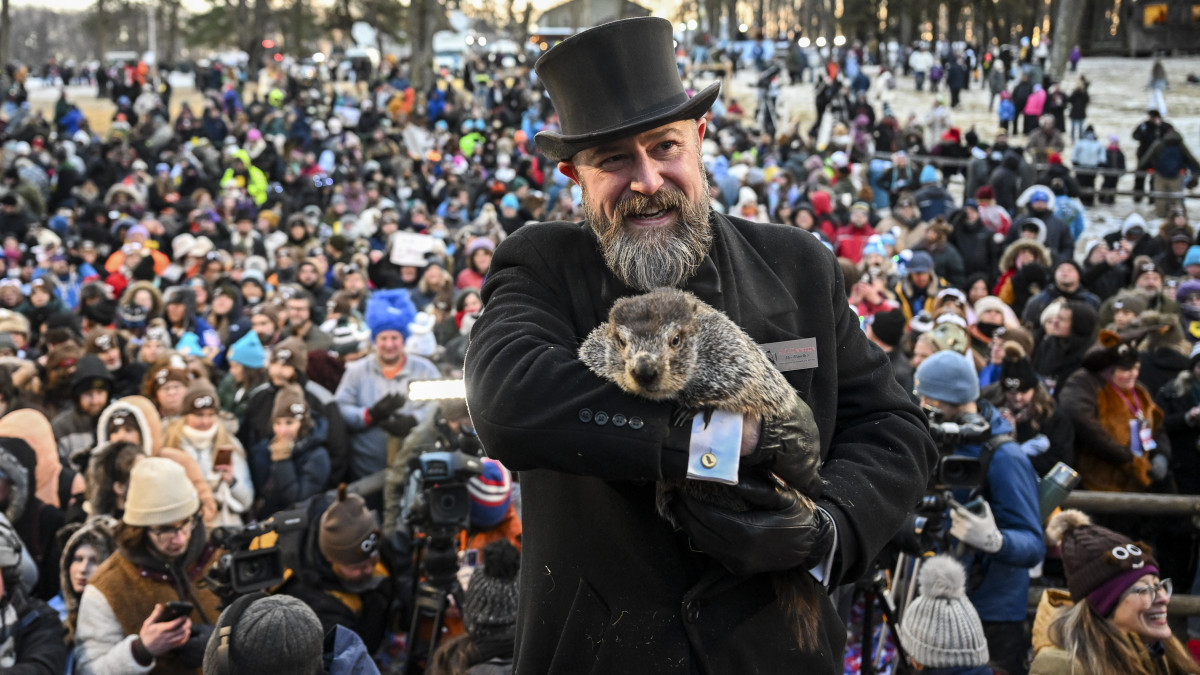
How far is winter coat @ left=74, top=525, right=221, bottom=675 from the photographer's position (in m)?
4.27

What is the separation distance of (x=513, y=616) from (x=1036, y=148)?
20371 mm

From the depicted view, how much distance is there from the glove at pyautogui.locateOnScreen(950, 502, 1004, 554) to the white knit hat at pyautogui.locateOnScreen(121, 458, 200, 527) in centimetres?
350

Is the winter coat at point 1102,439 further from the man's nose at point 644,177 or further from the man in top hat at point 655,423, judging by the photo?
the man's nose at point 644,177

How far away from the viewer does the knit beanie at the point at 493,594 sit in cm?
405

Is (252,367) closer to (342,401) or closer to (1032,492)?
(342,401)

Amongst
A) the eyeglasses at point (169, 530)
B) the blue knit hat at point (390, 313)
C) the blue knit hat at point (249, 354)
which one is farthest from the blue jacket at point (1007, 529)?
the blue knit hat at point (249, 354)

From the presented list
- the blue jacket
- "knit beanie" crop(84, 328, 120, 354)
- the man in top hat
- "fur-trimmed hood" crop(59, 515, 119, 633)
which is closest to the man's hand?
"fur-trimmed hood" crop(59, 515, 119, 633)

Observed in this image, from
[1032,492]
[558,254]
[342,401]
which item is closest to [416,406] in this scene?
[342,401]

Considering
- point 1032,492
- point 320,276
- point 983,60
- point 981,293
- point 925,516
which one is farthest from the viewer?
point 983,60

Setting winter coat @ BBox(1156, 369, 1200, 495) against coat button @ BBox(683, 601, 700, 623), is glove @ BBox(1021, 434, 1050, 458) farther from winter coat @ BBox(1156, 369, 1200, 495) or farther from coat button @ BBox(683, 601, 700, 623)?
coat button @ BBox(683, 601, 700, 623)

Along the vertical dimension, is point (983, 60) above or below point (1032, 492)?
above

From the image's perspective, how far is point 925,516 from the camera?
4016 mm

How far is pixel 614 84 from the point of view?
6.76 feet

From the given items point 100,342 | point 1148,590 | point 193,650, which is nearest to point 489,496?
point 193,650
